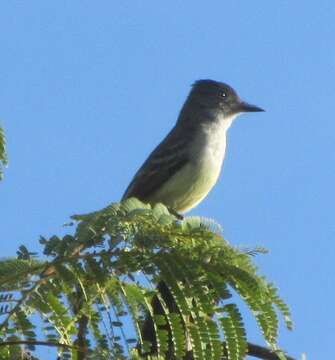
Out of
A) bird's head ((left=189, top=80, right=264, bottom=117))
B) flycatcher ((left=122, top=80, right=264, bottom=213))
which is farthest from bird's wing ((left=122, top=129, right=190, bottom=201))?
bird's head ((left=189, top=80, right=264, bottom=117))

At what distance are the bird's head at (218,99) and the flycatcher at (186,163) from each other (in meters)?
0.06

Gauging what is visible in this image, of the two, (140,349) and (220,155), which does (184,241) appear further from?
(220,155)

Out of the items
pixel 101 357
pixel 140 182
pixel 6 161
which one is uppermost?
pixel 140 182

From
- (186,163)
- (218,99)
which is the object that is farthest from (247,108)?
(186,163)

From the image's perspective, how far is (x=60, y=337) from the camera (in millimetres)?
3672

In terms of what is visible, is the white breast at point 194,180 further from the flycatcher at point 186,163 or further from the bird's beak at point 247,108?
the bird's beak at point 247,108

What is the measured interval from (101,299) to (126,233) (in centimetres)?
32

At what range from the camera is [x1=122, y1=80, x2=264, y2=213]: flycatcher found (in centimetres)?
1084

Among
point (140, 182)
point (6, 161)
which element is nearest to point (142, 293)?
point (6, 161)

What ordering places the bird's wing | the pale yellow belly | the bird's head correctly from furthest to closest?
1. the bird's head
2. the bird's wing
3. the pale yellow belly

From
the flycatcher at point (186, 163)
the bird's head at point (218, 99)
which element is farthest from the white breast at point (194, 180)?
the bird's head at point (218, 99)

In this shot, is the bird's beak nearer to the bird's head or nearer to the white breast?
the bird's head

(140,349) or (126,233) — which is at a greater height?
(126,233)

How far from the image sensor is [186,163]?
11.0 m
